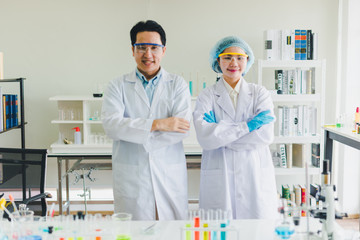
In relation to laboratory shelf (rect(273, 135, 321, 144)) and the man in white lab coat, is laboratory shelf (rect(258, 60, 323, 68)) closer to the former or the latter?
laboratory shelf (rect(273, 135, 321, 144))

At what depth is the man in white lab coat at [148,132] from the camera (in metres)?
2.30

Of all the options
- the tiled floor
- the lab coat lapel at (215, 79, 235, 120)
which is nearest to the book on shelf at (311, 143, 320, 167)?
the tiled floor

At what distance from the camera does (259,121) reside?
2422 mm

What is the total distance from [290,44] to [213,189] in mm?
2049

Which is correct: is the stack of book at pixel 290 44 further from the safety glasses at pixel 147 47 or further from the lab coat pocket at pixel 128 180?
the lab coat pocket at pixel 128 180

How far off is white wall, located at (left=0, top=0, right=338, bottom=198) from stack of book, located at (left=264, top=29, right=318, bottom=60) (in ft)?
1.14

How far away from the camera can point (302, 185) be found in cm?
442

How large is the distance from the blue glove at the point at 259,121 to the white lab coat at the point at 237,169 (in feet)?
0.08

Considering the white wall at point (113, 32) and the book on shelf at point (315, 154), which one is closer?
the book on shelf at point (315, 154)

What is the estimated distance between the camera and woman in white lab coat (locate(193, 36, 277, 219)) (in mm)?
2416

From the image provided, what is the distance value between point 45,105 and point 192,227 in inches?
124

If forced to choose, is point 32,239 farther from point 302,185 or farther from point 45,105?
point 302,185

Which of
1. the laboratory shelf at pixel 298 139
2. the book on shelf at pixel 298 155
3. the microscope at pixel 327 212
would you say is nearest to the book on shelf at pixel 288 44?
the laboratory shelf at pixel 298 139

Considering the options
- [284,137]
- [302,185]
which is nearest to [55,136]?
[284,137]
